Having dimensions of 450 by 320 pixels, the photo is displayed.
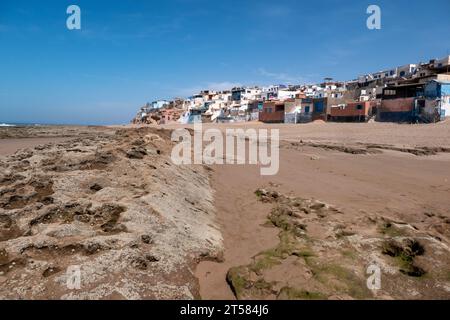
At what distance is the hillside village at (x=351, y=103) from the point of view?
33.4 m

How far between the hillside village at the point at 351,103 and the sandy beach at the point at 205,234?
2868 cm

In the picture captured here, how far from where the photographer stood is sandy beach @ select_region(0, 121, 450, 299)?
3654mm

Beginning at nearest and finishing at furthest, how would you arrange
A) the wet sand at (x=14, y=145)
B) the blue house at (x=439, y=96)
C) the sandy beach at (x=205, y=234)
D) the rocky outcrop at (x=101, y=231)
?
the rocky outcrop at (x=101, y=231) < the sandy beach at (x=205, y=234) < the wet sand at (x=14, y=145) < the blue house at (x=439, y=96)

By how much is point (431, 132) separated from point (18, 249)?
→ 954 inches

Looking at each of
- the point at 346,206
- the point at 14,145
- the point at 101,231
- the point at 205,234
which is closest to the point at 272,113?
the point at 14,145

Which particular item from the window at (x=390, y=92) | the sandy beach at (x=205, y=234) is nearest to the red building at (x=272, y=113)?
the window at (x=390, y=92)

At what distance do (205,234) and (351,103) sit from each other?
4210 centimetres

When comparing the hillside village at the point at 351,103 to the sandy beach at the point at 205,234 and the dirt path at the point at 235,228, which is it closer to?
the dirt path at the point at 235,228

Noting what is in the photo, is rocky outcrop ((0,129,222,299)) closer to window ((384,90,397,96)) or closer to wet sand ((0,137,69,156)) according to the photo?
wet sand ((0,137,69,156))

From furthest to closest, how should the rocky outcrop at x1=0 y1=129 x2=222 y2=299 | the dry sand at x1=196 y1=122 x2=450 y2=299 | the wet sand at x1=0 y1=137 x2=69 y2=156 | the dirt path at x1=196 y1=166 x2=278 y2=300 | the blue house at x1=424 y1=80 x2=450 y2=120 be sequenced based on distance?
1. the blue house at x1=424 y1=80 x2=450 y2=120
2. the wet sand at x1=0 y1=137 x2=69 y2=156
3. the dry sand at x1=196 y1=122 x2=450 y2=299
4. the dirt path at x1=196 y1=166 x2=278 y2=300
5. the rocky outcrop at x1=0 y1=129 x2=222 y2=299

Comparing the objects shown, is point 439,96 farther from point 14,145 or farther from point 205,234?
point 205,234

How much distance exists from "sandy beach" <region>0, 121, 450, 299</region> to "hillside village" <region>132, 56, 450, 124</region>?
28.7 meters

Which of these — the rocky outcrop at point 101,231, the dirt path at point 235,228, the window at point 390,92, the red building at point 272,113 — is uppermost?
the window at point 390,92

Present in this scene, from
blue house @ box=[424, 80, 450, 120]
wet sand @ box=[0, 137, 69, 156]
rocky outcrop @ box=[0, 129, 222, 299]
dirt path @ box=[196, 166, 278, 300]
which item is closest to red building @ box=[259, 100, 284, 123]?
blue house @ box=[424, 80, 450, 120]
